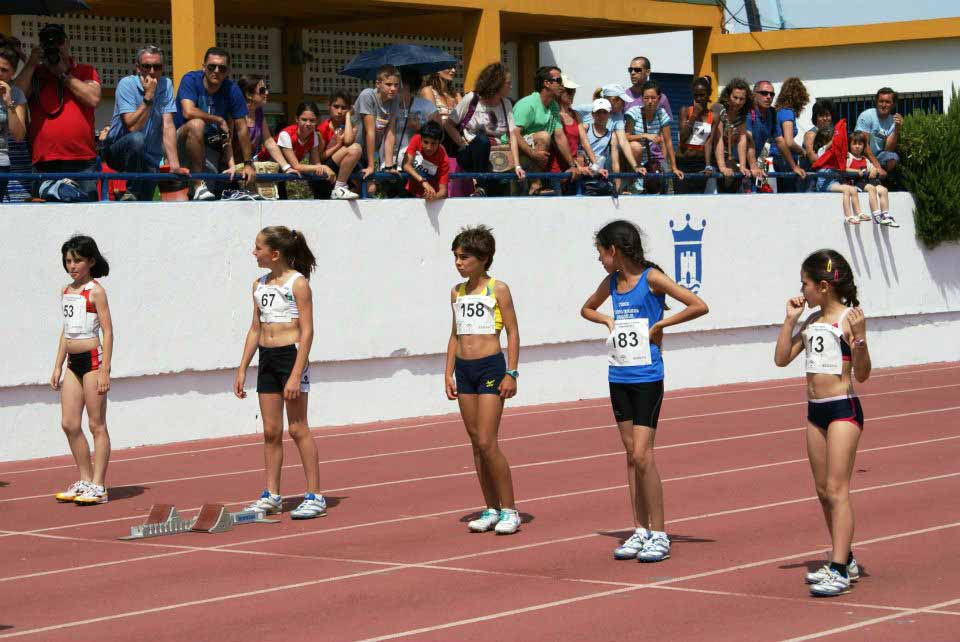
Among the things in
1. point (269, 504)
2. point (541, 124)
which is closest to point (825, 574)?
point (269, 504)

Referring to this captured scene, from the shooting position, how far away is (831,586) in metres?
7.54

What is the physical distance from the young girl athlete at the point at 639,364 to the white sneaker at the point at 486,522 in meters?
1.17

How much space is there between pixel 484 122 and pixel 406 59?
1.23m

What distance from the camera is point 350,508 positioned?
10914 millimetres

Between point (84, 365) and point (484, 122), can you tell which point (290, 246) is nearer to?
point (84, 365)

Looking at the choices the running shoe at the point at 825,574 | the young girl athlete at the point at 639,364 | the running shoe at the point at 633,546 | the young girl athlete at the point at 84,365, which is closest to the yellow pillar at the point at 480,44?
the young girl athlete at the point at 84,365

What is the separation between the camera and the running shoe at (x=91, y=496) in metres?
11.3

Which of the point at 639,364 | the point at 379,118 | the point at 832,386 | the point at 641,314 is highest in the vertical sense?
the point at 379,118

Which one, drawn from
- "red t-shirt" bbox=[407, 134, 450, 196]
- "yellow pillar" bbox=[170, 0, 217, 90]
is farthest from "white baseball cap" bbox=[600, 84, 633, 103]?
"yellow pillar" bbox=[170, 0, 217, 90]

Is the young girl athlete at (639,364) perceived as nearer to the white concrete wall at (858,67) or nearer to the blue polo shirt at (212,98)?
the blue polo shirt at (212,98)

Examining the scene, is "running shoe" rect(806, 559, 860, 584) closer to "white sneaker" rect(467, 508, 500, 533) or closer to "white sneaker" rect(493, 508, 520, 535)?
"white sneaker" rect(493, 508, 520, 535)

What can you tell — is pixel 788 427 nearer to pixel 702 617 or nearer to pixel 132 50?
pixel 702 617

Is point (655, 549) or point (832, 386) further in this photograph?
point (655, 549)

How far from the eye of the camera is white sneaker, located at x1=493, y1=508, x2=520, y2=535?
9.59 metres
